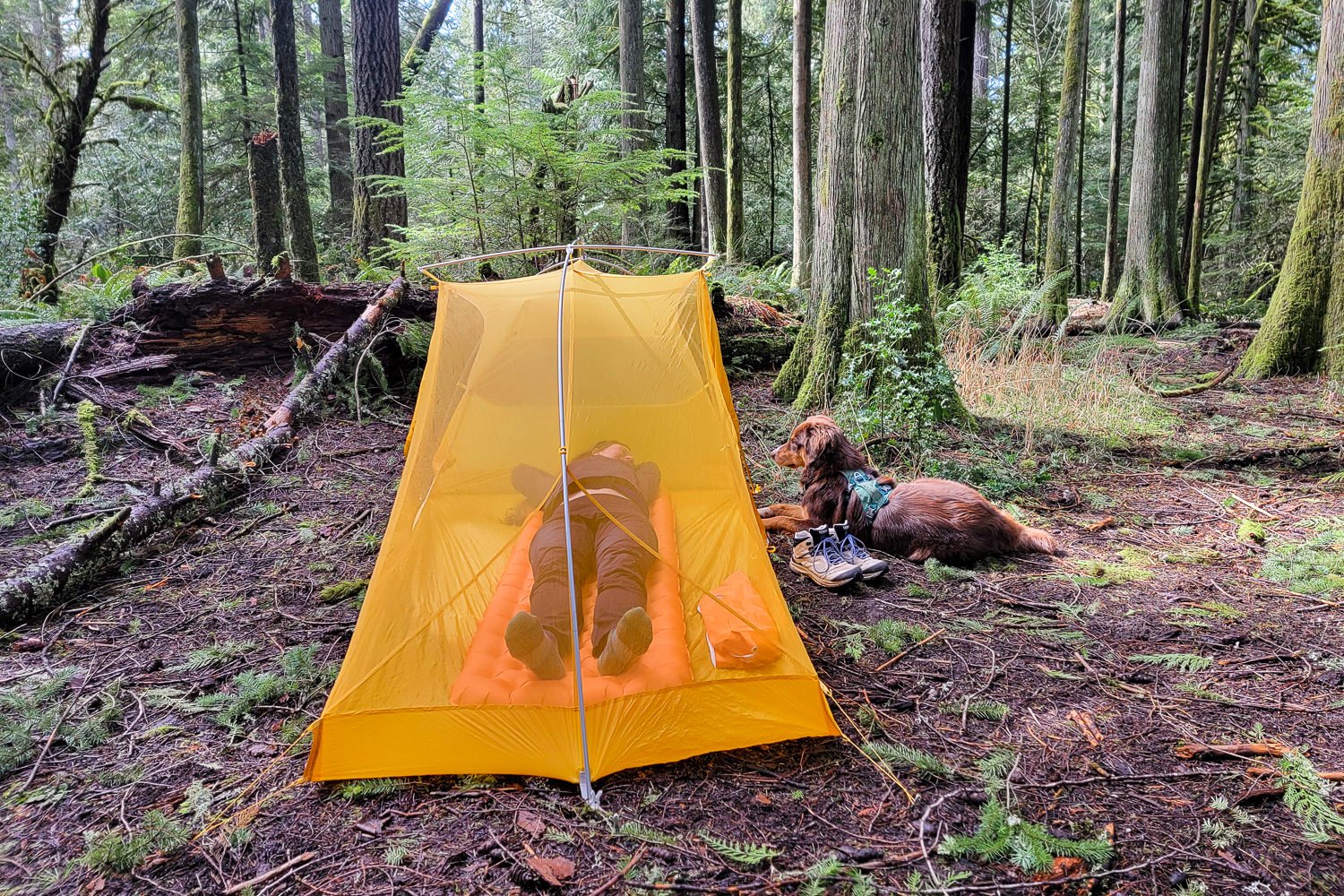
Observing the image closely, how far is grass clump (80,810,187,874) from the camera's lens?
1855mm

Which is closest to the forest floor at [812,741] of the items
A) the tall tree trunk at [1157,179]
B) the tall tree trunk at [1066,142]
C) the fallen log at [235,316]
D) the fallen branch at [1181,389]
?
the fallen log at [235,316]

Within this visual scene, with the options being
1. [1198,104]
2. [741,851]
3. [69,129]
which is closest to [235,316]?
[741,851]

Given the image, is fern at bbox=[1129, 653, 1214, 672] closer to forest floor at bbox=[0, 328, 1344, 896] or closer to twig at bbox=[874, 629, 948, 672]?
forest floor at bbox=[0, 328, 1344, 896]

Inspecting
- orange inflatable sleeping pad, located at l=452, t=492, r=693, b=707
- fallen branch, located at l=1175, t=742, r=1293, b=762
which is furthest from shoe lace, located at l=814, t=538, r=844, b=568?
fallen branch, located at l=1175, t=742, r=1293, b=762

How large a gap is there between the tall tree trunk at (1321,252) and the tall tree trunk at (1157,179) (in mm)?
3188

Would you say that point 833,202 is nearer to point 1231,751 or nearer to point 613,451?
A: point 613,451

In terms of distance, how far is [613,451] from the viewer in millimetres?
3104

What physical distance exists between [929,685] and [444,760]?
68.1 inches

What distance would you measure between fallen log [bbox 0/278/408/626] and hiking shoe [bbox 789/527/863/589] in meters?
3.56

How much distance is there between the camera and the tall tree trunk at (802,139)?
31.6ft

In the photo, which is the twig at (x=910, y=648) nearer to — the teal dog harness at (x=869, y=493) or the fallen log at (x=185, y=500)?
the teal dog harness at (x=869, y=493)

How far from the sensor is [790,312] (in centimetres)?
840

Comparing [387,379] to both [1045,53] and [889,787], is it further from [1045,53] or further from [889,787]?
[1045,53]

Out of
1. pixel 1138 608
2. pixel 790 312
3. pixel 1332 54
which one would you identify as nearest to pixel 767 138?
pixel 790 312
